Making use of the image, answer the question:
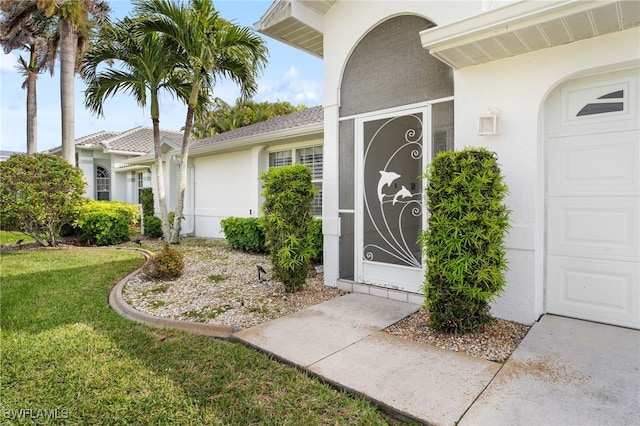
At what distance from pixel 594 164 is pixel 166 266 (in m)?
6.91

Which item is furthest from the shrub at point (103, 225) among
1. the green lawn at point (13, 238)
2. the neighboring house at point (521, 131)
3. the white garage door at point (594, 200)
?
the white garage door at point (594, 200)

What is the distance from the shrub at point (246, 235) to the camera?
10.1 m

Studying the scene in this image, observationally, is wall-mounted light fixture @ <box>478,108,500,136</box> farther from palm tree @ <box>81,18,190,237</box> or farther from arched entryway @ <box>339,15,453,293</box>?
palm tree @ <box>81,18,190,237</box>

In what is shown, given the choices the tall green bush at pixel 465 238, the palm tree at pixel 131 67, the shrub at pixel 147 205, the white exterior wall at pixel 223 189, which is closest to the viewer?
the tall green bush at pixel 465 238

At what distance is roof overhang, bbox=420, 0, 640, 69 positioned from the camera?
3.44m

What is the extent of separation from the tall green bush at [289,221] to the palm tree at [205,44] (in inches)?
224

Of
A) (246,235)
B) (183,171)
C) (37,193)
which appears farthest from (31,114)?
(246,235)

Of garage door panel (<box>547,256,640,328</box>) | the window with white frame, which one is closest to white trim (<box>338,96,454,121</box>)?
garage door panel (<box>547,256,640,328</box>)

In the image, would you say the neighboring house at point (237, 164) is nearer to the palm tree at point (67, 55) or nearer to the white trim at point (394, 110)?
the palm tree at point (67, 55)

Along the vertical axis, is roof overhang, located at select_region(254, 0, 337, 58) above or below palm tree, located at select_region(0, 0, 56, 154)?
below

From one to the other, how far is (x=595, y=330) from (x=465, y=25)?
147 inches

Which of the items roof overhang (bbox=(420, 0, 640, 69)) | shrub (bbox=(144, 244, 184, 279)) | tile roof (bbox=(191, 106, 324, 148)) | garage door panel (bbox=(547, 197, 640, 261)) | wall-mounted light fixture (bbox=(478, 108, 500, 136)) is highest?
tile roof (bbox=(191, 106, 324, 148))

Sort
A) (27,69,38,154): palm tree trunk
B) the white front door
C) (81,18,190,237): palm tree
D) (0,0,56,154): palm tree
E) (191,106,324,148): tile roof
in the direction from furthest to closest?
(27,69,38,154): palm tree trunk
(0,0,56,154): palm tree
(191,106,324,148): tile roof
(81,18,190,237): palm tree
the white front door

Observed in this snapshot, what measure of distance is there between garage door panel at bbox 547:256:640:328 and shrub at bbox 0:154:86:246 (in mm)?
11587
